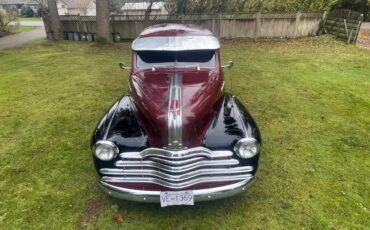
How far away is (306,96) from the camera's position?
701 cm

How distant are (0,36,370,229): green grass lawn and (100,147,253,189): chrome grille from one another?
58 centimetres

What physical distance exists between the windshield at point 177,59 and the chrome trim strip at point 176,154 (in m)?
1.67

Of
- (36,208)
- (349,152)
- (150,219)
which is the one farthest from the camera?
(349,152)

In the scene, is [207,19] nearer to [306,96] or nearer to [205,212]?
[306,96]

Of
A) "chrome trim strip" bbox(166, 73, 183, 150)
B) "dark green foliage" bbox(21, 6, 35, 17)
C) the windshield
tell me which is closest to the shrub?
the windshield

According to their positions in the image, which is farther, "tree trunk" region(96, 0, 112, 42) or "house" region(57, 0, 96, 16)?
"house" region(57, 0, 96, 16)

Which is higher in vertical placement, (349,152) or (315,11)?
(315,11)

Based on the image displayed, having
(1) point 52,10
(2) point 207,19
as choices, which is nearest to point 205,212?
(2) point 207,19

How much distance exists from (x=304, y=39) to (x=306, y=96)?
818cm

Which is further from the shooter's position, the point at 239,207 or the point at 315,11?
the point at 315,11

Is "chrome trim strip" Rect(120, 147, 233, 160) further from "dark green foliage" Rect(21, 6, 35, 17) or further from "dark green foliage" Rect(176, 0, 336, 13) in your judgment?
"dark green foliage" Rect(21, 6, 35, 17)

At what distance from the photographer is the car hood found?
3.20 m

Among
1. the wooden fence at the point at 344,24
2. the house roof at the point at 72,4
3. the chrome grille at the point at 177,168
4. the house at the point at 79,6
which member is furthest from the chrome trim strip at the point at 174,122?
the house roof at the point at 72,4

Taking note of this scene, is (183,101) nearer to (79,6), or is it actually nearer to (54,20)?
(54,20)
